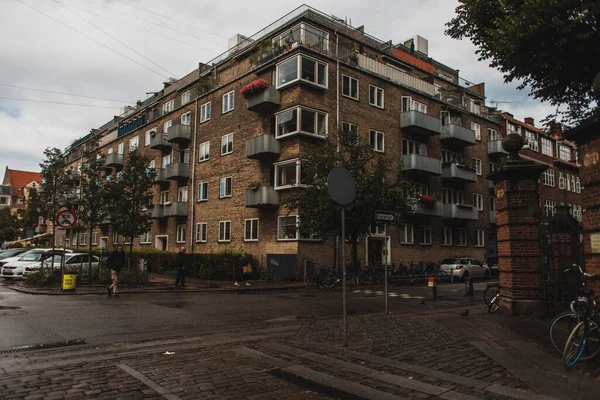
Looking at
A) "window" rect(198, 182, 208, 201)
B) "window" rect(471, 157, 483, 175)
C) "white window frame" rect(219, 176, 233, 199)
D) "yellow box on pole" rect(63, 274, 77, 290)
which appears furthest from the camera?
"window" rect(471, 157, 483, 175)

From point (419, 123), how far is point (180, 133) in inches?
701

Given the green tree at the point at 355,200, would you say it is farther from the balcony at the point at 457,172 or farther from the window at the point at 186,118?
the window at the point at 186,118

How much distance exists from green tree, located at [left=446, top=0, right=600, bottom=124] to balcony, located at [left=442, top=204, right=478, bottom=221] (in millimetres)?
18823

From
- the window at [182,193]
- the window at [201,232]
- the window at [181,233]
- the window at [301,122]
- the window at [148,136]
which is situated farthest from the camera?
the window at [148,136]

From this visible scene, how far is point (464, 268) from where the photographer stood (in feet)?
94.6

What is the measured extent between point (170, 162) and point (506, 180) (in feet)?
105


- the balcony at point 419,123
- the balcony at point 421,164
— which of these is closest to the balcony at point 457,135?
the balcony at point 419,123

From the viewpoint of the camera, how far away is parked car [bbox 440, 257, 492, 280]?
28.7 metres

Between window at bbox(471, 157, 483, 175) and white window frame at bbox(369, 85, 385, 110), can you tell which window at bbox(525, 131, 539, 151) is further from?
white window frame at bbox(369, 85, 385, 110)

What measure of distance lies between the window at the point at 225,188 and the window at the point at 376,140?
9.83 metres

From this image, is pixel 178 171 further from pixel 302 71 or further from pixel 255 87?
pixel 302 71

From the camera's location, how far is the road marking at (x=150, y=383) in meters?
4.79

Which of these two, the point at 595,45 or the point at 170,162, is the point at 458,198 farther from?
the point at 595,45

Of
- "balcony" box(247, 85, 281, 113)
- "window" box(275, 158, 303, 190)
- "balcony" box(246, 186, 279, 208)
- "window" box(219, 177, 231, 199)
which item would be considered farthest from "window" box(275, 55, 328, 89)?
"window" box(219, 177, 231, 199)
